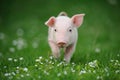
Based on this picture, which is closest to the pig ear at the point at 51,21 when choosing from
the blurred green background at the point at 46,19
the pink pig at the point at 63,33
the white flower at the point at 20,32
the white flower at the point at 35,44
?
the pink pig at the point at 63,33

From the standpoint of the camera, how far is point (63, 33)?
9.30 meters

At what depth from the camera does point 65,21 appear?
9594 millimetres

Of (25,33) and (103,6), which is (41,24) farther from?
(103,6)

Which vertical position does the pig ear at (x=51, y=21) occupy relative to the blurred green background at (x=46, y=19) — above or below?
below

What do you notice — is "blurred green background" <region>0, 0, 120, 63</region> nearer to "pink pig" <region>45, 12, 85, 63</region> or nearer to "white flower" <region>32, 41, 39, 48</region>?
"white flower" <region>32, 41, 39, 48</region>

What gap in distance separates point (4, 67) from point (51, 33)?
1262 millimetres

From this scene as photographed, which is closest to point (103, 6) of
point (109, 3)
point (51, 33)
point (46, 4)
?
point (109, 3)

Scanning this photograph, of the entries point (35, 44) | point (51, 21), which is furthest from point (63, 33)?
point (35, 44)

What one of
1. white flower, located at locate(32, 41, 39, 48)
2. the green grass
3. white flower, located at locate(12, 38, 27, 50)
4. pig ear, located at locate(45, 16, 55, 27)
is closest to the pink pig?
pig ear, located at locate(45, 16, 55, 27)

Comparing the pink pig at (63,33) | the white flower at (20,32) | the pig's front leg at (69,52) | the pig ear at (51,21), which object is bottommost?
the pig's front leg at (69,52)

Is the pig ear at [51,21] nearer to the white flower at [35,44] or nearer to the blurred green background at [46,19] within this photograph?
the blurred green background at [46,19]

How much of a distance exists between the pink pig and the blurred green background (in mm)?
4458

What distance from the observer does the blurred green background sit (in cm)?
1606

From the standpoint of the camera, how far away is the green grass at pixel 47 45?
840cm
